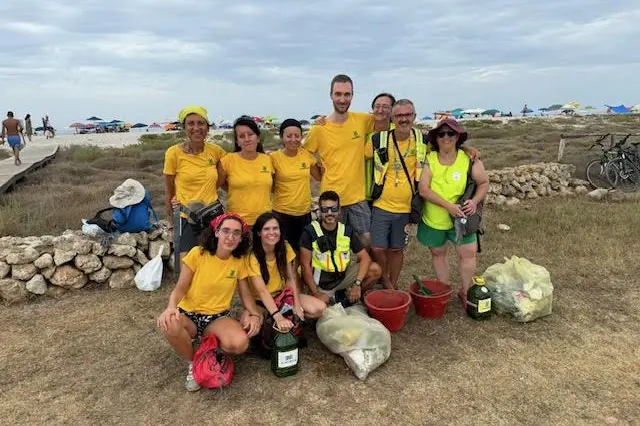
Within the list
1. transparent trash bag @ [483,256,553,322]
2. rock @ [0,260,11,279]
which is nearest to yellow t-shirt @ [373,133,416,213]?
transparent trash bag @ [483,256,553,322]

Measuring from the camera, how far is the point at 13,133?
14680 mm

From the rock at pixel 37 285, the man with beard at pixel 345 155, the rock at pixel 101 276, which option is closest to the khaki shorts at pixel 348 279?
the man with beard at pixel 345 155

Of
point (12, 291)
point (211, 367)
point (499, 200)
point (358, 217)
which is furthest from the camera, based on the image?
point (499, 200)

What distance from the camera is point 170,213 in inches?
181

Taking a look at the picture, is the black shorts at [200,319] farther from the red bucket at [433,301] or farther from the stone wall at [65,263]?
the stone wall at [65,263]

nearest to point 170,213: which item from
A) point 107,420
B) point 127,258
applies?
point 127,258

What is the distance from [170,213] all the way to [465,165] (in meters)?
2.83

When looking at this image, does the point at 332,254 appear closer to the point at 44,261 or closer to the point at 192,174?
the point at 192,174

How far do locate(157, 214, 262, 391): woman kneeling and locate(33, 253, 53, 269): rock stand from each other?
2.50 m

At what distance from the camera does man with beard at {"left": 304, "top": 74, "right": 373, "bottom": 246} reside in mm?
4352

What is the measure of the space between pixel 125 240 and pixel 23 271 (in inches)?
41.8

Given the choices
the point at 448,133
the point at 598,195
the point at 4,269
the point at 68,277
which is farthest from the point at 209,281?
the point at 598,195

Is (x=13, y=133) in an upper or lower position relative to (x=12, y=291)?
upper

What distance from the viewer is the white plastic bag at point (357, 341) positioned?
348 centimetres
